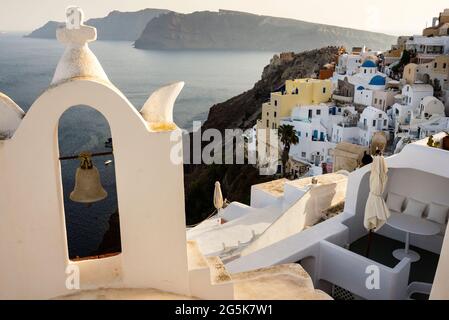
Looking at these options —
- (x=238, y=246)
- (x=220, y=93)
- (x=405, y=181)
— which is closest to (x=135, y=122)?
(x=405, y=181)

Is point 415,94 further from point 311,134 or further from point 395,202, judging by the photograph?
point 395,202

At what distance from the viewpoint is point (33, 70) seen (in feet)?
336

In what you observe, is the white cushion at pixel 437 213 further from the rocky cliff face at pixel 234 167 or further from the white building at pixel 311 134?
the white building at pixel 311 134

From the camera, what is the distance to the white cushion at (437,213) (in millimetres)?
8156

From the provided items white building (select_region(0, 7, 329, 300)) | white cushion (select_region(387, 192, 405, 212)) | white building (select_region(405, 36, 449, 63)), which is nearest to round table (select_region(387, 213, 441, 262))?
white cushion (select_region(387, 192, 405, 212))

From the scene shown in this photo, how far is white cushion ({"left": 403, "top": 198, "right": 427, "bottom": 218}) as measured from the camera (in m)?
8.52

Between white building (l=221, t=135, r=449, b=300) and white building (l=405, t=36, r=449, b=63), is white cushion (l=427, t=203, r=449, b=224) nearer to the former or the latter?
white building (l=221, t=135, r=449, b=300)

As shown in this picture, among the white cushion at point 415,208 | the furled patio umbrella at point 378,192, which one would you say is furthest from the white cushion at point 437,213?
the furled patio umbrella at point 378,192

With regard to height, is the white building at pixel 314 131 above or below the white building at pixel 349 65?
below

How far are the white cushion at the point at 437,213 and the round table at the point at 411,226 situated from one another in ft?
0.84

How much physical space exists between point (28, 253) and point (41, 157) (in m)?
0.91

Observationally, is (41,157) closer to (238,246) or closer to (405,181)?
(405,181)

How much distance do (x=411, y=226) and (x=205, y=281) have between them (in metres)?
5.21

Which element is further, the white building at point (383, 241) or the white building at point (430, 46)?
the white building at point (430, 46)
